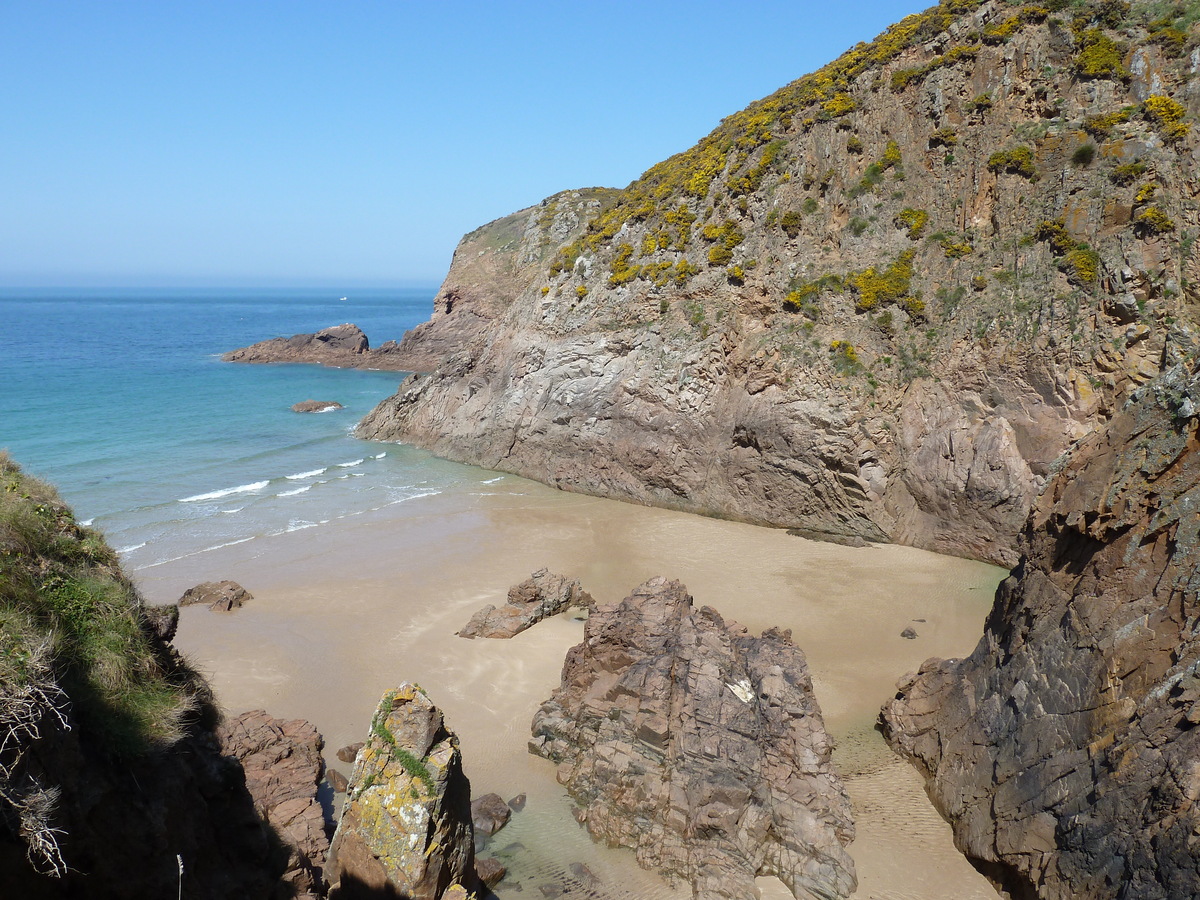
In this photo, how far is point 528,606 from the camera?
60.6 ft

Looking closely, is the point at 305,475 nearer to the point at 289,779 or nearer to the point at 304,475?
the point at 304,475

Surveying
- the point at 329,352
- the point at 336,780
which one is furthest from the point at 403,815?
the point at 329,352

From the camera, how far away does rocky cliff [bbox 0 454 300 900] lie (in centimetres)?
511

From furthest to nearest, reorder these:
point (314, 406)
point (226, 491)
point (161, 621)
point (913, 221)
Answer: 1. point (314, 406)
2. point (226, 491)
3. point (913, 221)
4. point (161, 621)

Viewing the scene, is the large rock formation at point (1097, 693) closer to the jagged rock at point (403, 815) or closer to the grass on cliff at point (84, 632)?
the jagged rock at point (403, 815)

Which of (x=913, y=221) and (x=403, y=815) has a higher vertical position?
(x=913, y=221)

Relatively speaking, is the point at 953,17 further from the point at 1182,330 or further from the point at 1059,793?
the point at 1059,793

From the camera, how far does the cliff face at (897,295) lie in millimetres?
21797

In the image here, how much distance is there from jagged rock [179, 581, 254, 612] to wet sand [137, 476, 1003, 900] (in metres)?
0.40

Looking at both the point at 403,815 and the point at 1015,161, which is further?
the point at 1015,161

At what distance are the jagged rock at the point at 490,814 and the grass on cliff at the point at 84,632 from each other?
197 inches

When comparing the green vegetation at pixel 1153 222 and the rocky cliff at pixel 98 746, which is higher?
the green vegetation at pixel 1153 222

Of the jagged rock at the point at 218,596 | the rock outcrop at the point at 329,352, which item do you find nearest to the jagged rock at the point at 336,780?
the jagged rock at the point at 218,596

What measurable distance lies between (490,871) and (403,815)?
352cm
